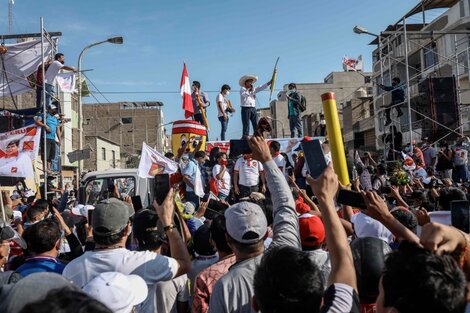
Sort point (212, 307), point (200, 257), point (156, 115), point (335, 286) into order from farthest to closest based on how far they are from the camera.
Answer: point (156, 115), point (200, 257), point (212, 307), point (335, 286)

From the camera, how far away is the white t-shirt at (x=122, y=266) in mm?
2615

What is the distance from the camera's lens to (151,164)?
722 centimetres

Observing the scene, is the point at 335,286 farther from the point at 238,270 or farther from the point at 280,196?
the point at 280,196

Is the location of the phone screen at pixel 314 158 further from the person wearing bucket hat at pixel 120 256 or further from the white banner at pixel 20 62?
the white banner at pixel 20 62

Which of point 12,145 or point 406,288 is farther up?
point 12,145

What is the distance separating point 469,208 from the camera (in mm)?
2395

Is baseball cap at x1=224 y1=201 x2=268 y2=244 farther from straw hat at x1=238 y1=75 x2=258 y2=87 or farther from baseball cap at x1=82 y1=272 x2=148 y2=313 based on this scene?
straw hat at x1=238 y1=75 x2=258 y2=87

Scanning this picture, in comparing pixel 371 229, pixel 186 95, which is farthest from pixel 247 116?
pixel 371 229

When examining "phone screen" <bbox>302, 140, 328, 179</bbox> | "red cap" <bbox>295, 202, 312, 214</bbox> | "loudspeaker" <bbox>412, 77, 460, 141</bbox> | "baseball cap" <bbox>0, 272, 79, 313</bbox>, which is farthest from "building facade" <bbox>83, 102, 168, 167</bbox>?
"baseball cap" <bbox>0, 272, 79, 313</bbox>

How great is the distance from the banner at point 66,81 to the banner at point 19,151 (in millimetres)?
1992

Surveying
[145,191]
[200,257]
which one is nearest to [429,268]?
[200,257]

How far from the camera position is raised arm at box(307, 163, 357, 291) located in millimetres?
1975

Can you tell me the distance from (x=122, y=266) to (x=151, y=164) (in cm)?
468

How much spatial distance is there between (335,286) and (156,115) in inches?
2432
